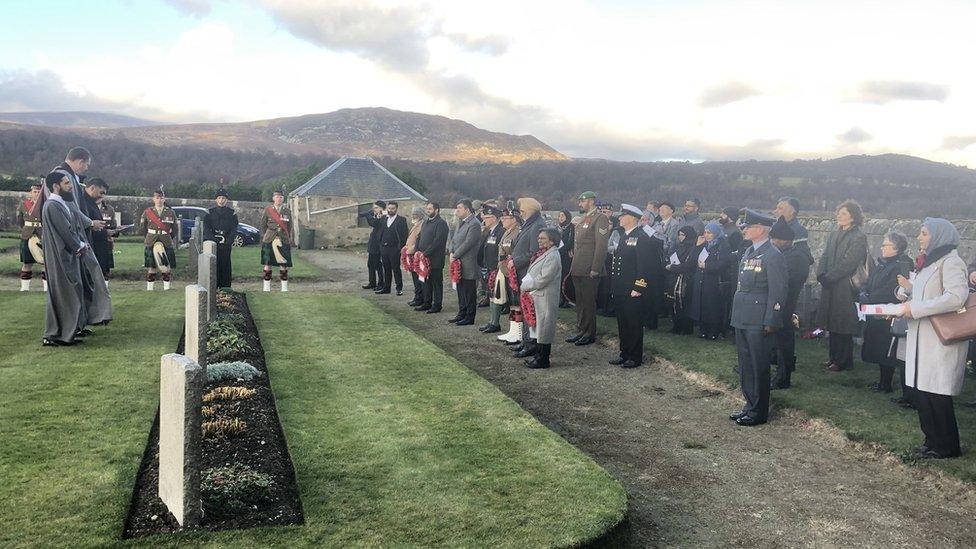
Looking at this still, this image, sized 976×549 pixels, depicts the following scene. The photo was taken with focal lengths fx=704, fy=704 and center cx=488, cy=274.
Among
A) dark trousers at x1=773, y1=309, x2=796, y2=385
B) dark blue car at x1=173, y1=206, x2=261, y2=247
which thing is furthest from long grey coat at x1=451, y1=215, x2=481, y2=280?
dark blue car at x1=173, y1=206, x2=261, y2=247

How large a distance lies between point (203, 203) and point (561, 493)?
1291 inches

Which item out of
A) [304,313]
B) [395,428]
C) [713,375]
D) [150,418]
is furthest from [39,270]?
[713,375]

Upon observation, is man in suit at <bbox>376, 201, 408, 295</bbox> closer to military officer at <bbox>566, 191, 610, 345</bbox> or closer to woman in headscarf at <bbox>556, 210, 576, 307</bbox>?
woman in headscarf at <bbox>556, 210, 576, 307</bbox>

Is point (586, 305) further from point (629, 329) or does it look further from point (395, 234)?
point (395, 234)

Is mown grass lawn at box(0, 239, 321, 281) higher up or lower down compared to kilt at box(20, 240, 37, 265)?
lower down

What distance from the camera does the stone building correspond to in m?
31.1

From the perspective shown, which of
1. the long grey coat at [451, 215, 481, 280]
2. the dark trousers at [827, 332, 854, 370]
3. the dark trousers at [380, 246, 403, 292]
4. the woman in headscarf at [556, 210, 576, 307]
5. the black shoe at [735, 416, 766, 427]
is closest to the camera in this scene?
the black shoe at [735, 416, 766, 427]

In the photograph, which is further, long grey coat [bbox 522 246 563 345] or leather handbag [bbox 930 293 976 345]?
long grey coat [bbox 522 246 563 345]

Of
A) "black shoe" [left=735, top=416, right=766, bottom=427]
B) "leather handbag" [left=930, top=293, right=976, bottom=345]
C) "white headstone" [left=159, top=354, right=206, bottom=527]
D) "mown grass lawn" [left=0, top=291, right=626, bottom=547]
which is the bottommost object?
"black shoe" [left=735, top=416, right=766, bottom=427]

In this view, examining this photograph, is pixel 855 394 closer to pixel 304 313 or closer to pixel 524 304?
pixel 524 304

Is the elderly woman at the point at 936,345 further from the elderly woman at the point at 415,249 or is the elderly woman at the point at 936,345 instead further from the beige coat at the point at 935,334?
the elderly woman at the point at 415,249

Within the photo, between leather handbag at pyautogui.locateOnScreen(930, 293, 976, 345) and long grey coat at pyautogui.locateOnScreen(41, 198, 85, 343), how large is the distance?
31.3 ft

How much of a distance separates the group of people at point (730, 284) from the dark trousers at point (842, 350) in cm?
1

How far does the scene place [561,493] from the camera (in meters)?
4.97
